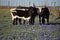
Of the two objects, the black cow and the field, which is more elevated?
the black cow

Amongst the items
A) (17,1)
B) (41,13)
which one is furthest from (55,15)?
(17,1)

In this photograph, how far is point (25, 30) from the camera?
51.3 inches

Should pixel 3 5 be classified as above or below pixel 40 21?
above

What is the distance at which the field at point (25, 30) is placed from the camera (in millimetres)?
1286

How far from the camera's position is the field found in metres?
1.29

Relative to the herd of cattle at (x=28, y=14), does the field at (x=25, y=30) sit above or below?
below

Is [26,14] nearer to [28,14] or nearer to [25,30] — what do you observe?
[28,14]

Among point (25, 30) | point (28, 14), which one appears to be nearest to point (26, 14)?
point (28, 14)

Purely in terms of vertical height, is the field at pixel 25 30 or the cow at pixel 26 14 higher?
the cow at pixel 26 14

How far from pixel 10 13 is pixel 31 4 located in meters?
0.19

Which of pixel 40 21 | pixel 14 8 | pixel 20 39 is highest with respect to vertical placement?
pixel 14 8

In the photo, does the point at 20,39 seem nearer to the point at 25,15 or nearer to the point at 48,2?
the point at 25,15

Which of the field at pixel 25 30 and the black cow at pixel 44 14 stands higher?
the black cow at pixel 44 14

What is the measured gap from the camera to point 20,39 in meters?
1.28
